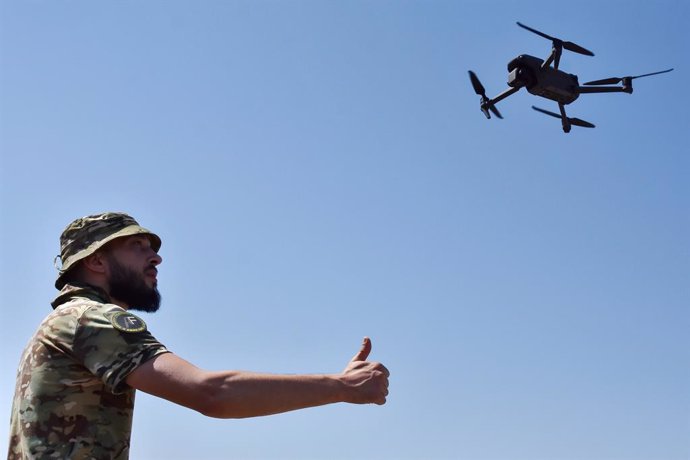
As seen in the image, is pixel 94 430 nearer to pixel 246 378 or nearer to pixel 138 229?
pixel 246 378

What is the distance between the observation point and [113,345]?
4.53 meters

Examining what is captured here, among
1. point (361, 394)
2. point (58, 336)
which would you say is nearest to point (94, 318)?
point (58, 336)

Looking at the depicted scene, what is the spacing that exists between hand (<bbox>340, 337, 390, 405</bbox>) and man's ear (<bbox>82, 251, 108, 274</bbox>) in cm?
176

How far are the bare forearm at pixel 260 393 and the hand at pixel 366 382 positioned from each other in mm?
53

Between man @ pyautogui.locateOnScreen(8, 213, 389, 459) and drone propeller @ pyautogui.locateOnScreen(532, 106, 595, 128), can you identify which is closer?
man @ pyautogui.locateOnScreen(8, 213, 389, 459)

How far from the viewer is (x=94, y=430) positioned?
15.0 feet

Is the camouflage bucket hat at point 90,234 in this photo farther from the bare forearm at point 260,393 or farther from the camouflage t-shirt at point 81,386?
the bare forearm at point 260,393

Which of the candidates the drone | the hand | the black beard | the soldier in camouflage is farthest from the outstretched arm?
the drone

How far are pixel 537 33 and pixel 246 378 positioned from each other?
21.8m

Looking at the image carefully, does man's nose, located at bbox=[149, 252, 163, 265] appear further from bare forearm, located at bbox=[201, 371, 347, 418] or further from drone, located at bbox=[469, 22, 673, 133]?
drone, located at bbox=[469, 22, 673, 133]

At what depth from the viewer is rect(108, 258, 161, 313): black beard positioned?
5.30 metres

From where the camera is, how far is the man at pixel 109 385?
171 inches

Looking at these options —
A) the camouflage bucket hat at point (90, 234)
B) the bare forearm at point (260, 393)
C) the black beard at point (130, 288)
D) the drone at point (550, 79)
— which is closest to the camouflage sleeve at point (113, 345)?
the bare forearm at point (260, 393)

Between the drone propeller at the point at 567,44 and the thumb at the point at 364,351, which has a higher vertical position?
the drone propeller at the point at 567,44
